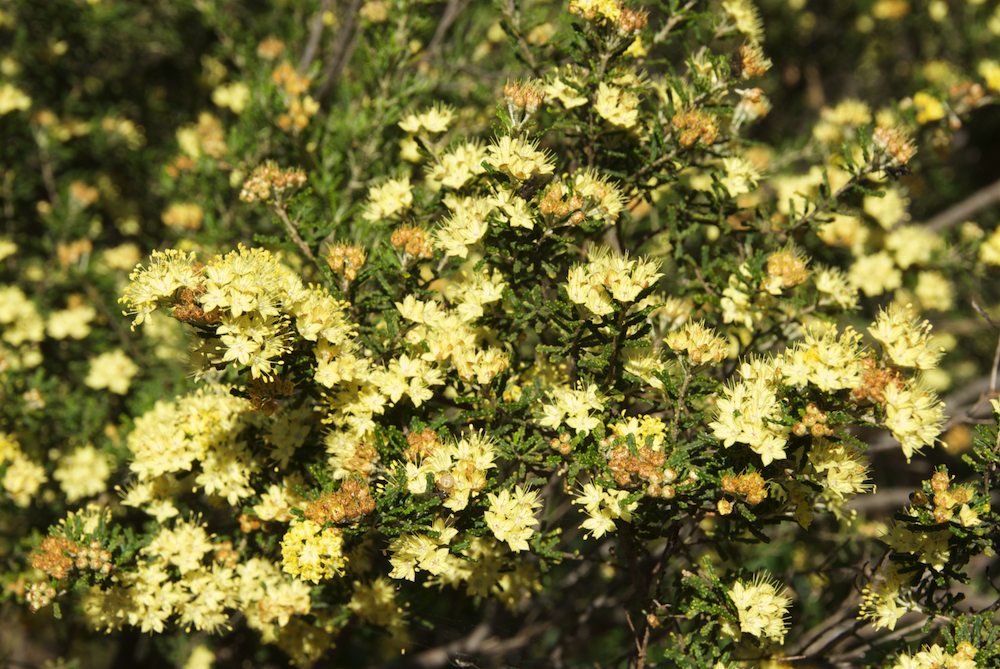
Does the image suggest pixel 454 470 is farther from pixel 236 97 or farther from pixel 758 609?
pixel 236 97

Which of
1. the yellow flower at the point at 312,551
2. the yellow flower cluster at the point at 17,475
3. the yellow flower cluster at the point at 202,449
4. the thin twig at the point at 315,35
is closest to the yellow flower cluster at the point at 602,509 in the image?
the yellow flower at the point at 312,551

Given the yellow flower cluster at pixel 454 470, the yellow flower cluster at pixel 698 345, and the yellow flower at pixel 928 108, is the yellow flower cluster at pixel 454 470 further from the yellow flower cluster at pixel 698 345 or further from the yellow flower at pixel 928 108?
the yellow flower at pixel 928 108

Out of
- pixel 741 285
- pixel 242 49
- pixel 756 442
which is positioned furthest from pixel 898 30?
pixel 756 442

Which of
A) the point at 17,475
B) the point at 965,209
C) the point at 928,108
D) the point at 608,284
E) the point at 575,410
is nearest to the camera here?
the point at 608,284

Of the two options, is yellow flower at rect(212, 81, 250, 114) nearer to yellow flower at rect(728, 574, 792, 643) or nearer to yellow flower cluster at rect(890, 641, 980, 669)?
yellow flower at rect(728, 574, 792, 643)

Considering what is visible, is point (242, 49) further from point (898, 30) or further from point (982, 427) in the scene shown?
point (898, 30)

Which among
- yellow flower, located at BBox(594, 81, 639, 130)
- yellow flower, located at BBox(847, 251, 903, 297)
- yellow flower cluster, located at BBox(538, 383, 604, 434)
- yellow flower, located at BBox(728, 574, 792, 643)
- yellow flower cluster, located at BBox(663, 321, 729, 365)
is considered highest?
yellow flower, located at BBox(594, 81, 639, 130)

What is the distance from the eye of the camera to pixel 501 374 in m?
2.81

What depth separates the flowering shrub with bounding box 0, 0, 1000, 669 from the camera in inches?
103

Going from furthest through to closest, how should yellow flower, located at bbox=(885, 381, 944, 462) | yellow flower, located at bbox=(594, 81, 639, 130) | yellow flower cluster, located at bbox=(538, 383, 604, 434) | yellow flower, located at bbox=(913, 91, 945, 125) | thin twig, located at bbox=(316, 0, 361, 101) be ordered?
thin twig, located at bbox=(316, 0, 361, 101)
yellow flower, located at bbox=(913, 91, 945, 125)
yellow flower, located at bbox=(594, 81, 639, 130)
yellow flower cluster, located at bbox=(538, 383, 604, 434)
yellow flower, located at bbox=(885, 381, 944, 462)

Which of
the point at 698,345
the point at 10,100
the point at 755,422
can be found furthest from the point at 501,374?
the point at 10,100

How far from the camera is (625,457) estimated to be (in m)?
2.49

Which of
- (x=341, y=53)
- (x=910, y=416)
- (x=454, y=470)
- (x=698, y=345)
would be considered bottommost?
(x=454, y=470)

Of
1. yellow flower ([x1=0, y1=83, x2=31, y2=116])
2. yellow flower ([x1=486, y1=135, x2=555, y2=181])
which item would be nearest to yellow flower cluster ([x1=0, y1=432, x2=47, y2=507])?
yellow flower ([x1=0, y1=83, x2=31, y2=116])
